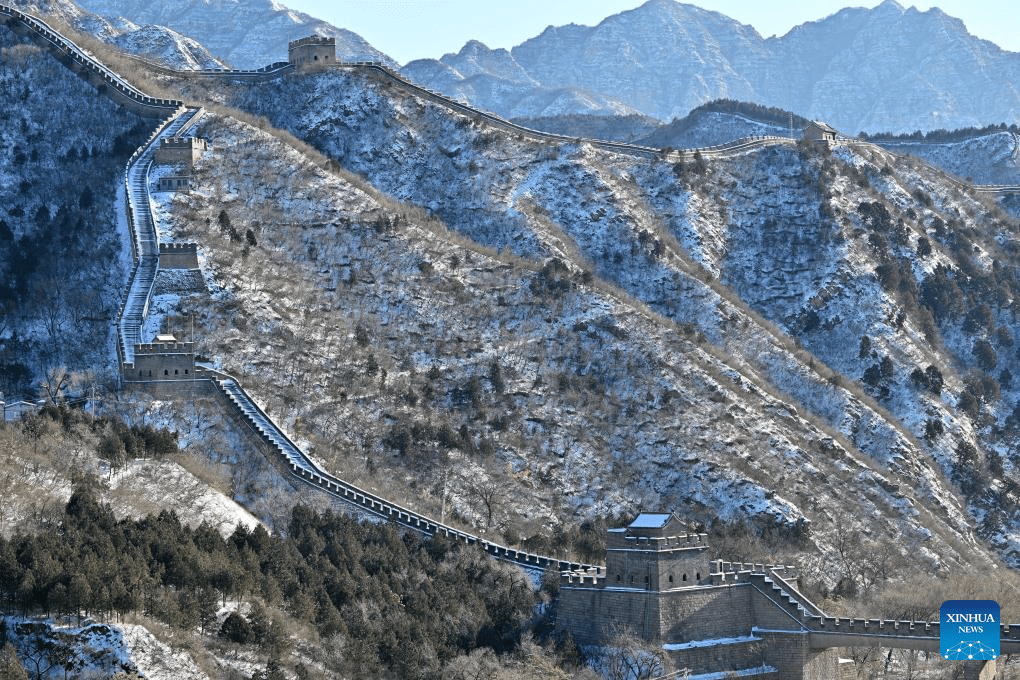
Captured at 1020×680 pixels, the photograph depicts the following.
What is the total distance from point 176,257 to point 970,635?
6889cm

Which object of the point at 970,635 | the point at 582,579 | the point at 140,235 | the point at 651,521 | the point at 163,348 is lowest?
the point at 970,635

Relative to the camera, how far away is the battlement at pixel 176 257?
14950 cm

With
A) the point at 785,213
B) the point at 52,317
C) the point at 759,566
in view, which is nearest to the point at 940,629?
the point at 759,566

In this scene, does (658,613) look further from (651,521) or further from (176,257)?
(176,257)

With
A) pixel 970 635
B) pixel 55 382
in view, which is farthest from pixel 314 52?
pixel 970 635

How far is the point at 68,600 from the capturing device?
97625mm

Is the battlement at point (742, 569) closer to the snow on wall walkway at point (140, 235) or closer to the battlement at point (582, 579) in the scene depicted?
the battlement at point (582, 579)

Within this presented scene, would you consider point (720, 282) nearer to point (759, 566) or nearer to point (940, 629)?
point (759, 566)

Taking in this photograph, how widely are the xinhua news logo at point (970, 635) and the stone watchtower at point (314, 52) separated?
345ft

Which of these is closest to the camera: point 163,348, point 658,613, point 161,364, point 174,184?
point 658,613

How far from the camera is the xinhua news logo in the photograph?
107m

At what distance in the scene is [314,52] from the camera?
19612 cm

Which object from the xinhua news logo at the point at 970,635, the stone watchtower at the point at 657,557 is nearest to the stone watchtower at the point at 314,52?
the stone watchtower at the point at 657,557

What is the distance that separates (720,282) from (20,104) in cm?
6364
